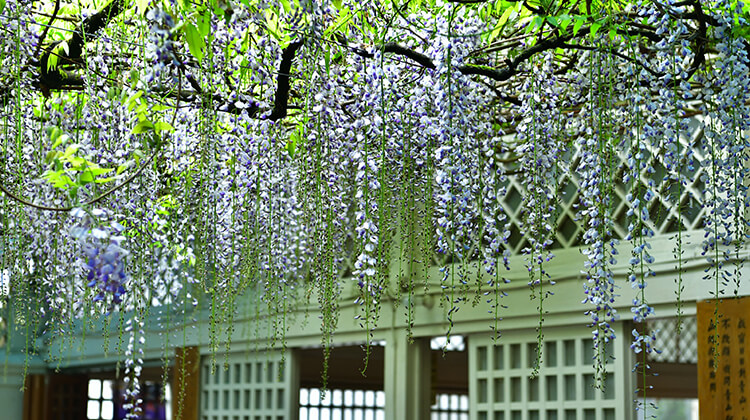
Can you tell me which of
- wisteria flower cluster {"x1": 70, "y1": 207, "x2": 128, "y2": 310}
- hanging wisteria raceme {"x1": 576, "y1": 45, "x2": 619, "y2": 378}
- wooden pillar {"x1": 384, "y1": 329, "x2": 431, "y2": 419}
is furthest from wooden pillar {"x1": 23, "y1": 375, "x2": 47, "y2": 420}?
wisteria flower cluster {"x1": 70, "y1": 207, "x2": 128, "y2": 310}

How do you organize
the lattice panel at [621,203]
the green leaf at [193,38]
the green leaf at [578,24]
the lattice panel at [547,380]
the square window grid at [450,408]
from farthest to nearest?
the square window grid at [450,408] < the lattice panel at [547,380] < the lattice panel at [621,203] < the green leaf at [578,24] < the green leaf at [193,38]

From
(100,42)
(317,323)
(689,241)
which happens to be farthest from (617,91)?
(317,323)

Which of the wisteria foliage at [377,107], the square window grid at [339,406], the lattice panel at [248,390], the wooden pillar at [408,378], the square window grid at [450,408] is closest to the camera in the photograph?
the wisteria foliage at [377,107]

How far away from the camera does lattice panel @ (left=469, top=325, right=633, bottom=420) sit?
436 cm

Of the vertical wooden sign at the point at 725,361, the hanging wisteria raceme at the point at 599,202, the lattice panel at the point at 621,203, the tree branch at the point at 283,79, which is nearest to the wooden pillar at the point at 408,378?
the lattice panel at the point at 621,203

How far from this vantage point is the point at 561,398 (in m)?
4.62

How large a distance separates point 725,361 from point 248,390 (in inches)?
126

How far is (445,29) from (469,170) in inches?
18.2

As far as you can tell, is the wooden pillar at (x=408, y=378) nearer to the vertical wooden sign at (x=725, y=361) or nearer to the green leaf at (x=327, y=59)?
the vertical wooden sign at (x=725, y=361)

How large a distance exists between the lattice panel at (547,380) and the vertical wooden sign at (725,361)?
0.38 metres

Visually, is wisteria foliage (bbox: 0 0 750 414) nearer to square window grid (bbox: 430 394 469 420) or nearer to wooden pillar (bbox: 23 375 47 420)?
wooden pillar (bbox: 23 375 47 420)

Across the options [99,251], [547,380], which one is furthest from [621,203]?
[99,251]

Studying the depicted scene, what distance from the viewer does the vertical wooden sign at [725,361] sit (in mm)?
3904

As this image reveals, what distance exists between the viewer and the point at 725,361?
3.97m
